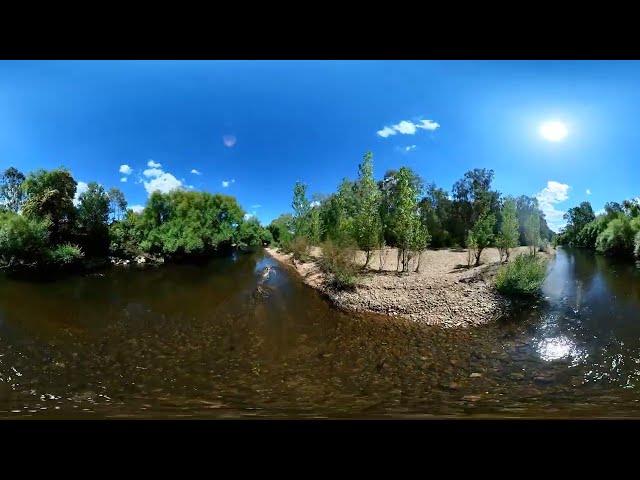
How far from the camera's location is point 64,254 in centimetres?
1398

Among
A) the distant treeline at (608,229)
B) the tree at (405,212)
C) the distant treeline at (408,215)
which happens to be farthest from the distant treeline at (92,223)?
the distant treeline at (608,229)

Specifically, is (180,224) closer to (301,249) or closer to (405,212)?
(301,249)

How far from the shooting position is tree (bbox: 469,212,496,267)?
1194 cm

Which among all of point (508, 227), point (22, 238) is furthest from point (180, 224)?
point (508, 227)

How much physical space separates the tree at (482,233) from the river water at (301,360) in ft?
9.21

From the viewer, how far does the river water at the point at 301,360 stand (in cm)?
432

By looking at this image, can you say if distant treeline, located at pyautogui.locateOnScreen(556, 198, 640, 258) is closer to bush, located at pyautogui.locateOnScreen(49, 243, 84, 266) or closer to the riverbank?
the riverbank

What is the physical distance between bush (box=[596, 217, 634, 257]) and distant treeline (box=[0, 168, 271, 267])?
2368 cm

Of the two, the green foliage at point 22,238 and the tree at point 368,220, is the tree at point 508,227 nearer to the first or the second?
the tree at point 368,220

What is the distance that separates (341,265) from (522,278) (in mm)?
5530
